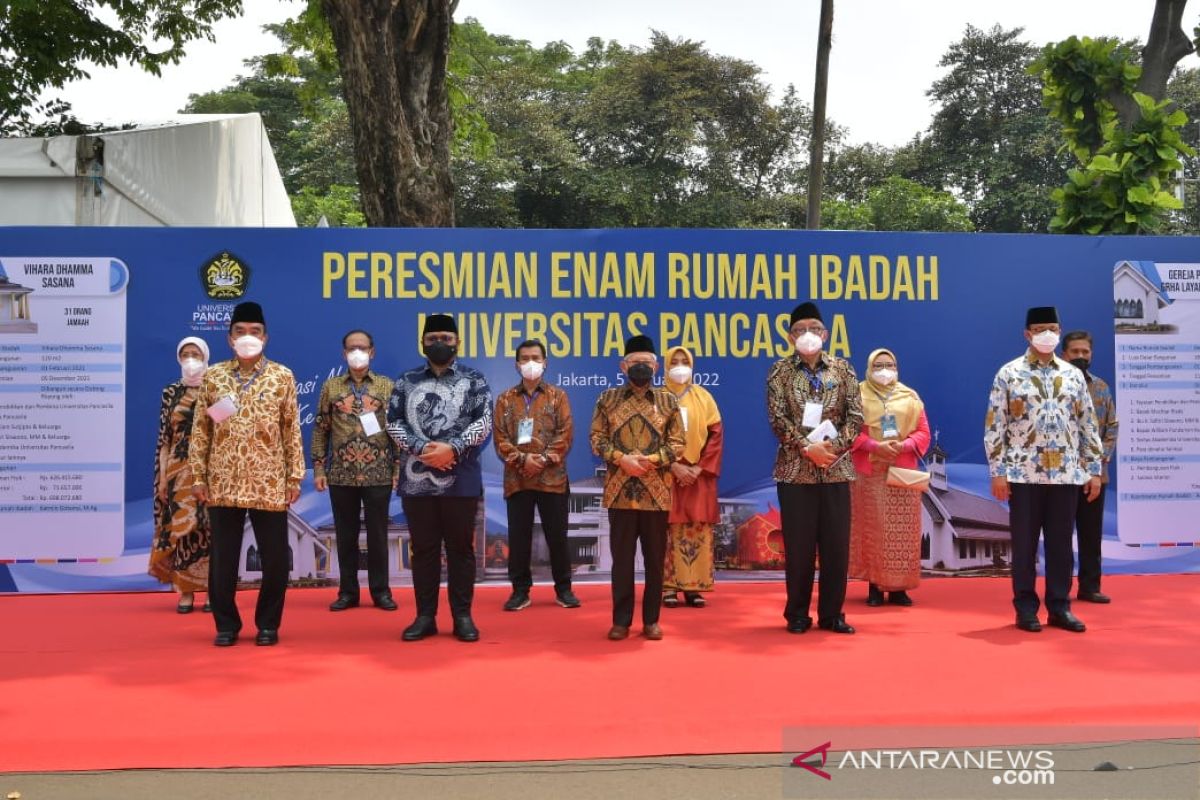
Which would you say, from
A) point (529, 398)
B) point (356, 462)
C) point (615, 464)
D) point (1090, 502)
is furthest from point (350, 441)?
point (1090, 502)

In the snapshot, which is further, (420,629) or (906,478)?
(906,478)

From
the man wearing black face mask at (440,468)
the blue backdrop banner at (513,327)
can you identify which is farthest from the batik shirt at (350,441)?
the man wearing black face mask at (440,468)

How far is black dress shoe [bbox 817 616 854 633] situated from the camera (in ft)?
18.7

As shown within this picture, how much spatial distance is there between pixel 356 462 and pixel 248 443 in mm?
1173

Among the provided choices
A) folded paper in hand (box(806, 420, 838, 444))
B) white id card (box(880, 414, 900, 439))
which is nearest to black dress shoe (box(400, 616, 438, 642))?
folded paper in hand (box(806, 420, 838, 444))

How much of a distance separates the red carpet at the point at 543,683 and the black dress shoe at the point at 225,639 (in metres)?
0.04

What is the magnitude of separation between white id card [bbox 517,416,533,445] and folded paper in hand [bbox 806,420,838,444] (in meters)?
1.72

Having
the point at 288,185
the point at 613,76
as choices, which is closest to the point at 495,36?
the point at 613,76

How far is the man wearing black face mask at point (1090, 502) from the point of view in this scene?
6.68 metres

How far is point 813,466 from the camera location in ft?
18.4

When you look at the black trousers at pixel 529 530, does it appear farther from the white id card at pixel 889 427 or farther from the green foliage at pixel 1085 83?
the green foliage at pixel 1085 83

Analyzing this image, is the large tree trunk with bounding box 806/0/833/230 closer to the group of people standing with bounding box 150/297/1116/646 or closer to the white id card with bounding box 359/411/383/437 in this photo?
the group of people standing with bounding box 150/297/1116/646

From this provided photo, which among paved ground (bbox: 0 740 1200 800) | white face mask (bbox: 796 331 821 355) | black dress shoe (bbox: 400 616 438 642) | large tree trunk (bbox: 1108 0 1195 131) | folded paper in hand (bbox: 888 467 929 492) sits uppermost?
large tree trunk (bbox: 1108 0 1195 131)

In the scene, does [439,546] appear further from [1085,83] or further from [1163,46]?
[1163,46]
